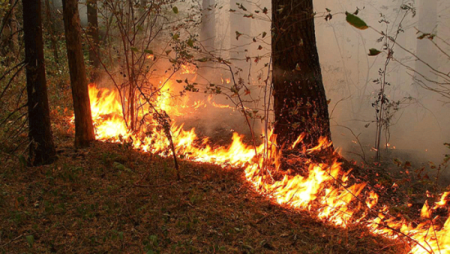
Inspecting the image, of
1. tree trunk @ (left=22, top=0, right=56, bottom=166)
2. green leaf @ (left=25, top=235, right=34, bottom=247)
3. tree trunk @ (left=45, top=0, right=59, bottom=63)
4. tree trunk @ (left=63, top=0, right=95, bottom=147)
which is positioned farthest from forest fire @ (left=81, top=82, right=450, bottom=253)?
tree trunk @ (left=45, top=0, right=59, bottom=63)

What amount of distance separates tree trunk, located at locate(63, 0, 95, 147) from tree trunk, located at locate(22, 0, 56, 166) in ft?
3.10

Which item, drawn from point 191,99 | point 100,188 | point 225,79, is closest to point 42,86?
point 100,188

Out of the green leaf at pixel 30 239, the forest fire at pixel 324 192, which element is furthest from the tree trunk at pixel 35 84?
the green leaf at pixel 30 239

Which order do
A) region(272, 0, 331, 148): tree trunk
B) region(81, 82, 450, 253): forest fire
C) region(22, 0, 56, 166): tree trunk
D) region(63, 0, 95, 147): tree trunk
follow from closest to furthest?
region(81, 82, 450, 253): forest fire < region(22, 0, 56, 166): tree trunk < region(272, 0, 331, 148): tree trunk < region(63, 0, 95, 147): tree trunk

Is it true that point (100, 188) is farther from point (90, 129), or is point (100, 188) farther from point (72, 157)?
point (90, 129)

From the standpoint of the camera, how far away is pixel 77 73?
5258mm

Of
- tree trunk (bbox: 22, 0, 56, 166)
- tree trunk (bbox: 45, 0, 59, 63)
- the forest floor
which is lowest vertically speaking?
the forest floor

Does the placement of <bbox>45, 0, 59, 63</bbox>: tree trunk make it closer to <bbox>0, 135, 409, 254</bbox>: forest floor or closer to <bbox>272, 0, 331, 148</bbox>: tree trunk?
<bbox>0, 135, 409, 254</bbox>: forest floor

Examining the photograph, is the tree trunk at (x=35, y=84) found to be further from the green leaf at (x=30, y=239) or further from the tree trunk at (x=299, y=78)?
the tree trunk at (x=299, y=78)

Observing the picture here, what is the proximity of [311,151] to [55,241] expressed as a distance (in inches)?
128

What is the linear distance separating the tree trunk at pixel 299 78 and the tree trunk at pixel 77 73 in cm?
315

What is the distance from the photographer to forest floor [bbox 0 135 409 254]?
2.95 m

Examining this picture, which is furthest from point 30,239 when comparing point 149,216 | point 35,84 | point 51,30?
point 51,30

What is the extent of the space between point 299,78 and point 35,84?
11.5 feet
